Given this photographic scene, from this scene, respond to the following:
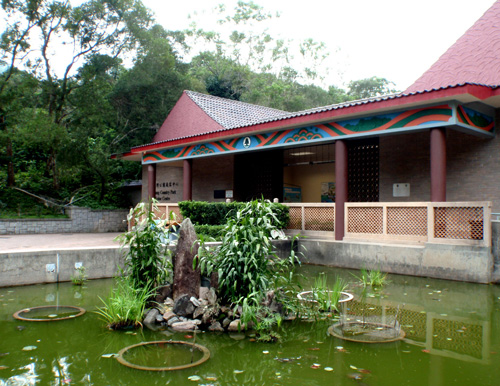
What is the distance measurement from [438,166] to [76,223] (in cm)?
1479

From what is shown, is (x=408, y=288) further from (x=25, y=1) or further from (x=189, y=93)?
(x=25, y=1)

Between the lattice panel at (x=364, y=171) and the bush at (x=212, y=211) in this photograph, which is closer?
the bush at (x=212, y=211)

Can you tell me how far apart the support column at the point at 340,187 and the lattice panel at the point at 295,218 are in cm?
128

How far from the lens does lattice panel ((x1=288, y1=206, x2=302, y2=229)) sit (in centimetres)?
1215

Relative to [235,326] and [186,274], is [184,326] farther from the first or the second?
[186,274]

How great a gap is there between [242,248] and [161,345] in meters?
1.41

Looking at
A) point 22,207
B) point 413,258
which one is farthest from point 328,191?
point 22,207

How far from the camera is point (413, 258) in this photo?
9.15 metres

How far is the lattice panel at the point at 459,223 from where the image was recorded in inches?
332

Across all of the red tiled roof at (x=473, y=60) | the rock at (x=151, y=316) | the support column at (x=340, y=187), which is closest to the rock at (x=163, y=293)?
the rock at (x=151, y=316)

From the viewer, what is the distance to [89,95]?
731 inches

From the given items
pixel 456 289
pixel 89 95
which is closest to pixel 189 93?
pixel 89 95

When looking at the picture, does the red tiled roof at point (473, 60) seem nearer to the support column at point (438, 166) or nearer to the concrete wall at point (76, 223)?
the support column at point (438, 166)

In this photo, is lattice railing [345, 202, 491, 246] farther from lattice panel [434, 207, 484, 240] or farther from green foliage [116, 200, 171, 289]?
green foliage [116, 200, 171, 289]
